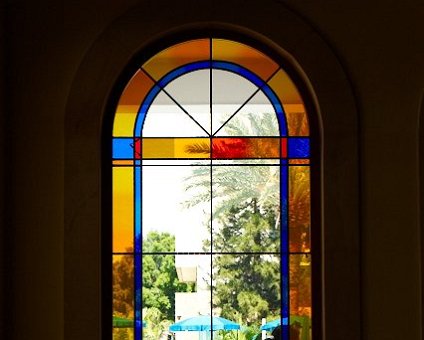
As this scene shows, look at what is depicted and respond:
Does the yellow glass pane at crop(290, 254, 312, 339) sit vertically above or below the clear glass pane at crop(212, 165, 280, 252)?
below

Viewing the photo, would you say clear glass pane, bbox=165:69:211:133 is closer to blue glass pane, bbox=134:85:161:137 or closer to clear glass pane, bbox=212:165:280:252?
blue glass pane, bbox=134:85:161:137

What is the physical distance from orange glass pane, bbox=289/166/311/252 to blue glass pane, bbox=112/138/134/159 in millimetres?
679

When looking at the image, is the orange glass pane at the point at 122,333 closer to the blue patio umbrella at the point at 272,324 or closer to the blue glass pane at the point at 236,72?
the blue patio umbrella at the point at 272,324

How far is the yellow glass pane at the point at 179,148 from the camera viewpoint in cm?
292

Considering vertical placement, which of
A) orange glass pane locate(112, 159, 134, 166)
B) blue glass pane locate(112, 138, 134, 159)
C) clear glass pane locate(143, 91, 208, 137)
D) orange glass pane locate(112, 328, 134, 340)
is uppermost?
clear glass pane locate(143, 91, 208, 137)

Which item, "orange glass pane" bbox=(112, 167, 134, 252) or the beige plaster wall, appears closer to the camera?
the beige plaster wall

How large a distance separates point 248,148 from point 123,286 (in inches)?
30.3

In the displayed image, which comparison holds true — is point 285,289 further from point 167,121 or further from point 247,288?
point 167,121

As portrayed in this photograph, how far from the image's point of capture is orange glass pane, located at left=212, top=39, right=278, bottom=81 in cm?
294

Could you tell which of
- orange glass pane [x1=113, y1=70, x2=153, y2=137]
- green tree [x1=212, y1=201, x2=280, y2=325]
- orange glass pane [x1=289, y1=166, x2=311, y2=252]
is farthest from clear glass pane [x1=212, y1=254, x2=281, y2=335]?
orange glass pane [x1=113, y1=70, x2=153, y2=137]
